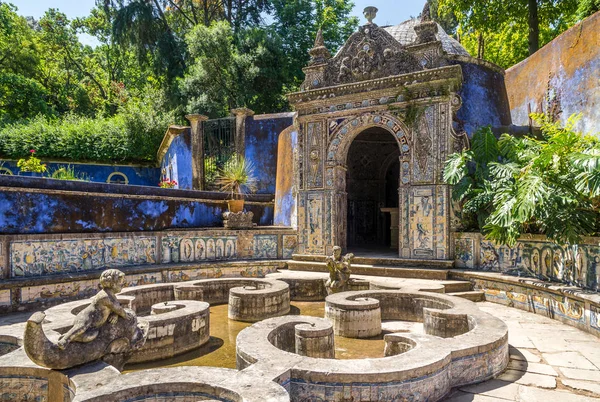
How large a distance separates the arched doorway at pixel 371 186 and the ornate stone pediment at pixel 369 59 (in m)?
3.15

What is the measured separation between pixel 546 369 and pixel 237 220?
8.09 metres

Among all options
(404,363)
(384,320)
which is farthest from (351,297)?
(404,363)

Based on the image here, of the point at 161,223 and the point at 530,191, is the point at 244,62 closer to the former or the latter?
the point at 161,223

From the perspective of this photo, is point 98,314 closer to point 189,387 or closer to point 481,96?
point 189,387

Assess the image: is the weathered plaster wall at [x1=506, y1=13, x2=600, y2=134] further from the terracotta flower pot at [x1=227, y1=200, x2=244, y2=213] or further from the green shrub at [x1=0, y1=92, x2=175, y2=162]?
the green shrub at [x1=0, y1=92, x2=175, y2=162]

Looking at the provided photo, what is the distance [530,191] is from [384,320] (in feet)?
10.7

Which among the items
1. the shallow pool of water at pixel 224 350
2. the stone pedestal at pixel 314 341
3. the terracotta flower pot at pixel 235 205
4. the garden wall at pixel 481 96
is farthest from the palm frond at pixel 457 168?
the terracotta flower pot at pixel 235 205

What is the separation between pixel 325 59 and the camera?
1111 centimetres

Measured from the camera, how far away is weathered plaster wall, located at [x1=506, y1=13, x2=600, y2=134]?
377 inches

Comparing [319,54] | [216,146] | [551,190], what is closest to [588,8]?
[319,54]

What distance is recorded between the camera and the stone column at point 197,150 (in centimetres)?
1639

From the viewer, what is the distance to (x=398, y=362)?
384 centimetres

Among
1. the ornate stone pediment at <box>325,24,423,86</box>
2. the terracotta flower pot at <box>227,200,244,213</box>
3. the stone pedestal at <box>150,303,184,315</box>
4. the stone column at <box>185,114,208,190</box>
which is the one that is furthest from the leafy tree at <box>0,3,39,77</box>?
the stone pedestal at <box>150,303,184,315</box>

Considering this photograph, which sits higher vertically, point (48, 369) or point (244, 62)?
point (244, 62)
